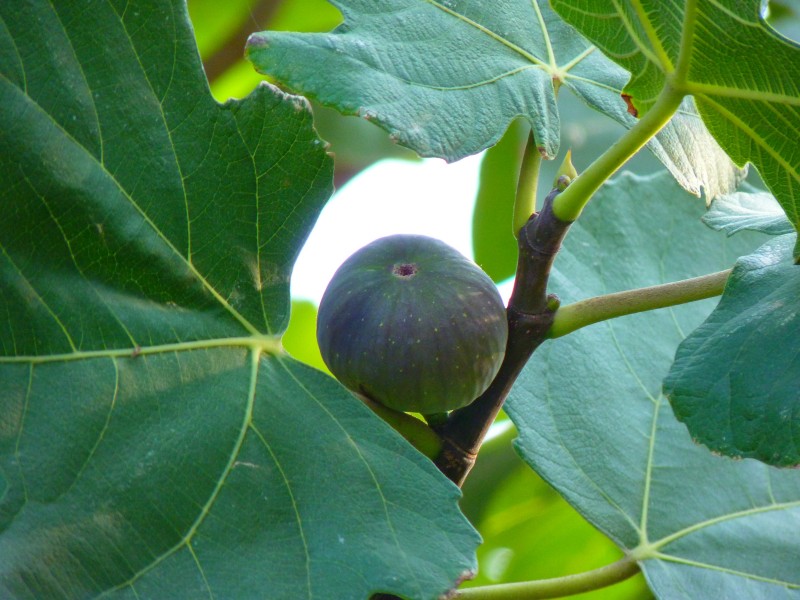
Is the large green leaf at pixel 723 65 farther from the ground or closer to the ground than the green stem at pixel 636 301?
farther from the ground

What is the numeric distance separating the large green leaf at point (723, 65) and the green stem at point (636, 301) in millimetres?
97

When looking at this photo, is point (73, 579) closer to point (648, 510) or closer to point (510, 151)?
point (648, 510)

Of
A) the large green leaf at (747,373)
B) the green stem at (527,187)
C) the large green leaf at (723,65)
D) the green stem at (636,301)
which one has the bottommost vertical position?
the large green leaf at (747,373)

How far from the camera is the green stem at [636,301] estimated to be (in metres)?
0.87

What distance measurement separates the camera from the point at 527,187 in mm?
934

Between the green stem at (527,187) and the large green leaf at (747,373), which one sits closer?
the large green leaf at (747,373)

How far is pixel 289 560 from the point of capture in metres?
0.82

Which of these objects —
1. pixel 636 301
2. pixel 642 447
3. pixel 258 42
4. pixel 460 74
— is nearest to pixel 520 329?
pixel 636 301

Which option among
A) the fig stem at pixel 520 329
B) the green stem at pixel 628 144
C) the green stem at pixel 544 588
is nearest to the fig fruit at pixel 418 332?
the fig stem at pixel 520 329

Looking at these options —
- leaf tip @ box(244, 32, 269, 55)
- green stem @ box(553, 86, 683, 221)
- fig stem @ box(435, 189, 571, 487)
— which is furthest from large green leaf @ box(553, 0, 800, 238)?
leaf tip @ box(244, 32, 269, 55)

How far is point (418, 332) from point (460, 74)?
0.25m

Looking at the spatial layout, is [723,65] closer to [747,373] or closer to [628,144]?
[628,144]

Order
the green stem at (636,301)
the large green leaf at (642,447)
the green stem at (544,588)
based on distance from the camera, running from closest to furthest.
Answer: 1. the green stem at (636,301)
2. the green stem at (544,588)
3. the large green leaf at (642,447)

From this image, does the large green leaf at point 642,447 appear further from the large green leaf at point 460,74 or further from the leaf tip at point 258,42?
the leaf tip at point 258,42
